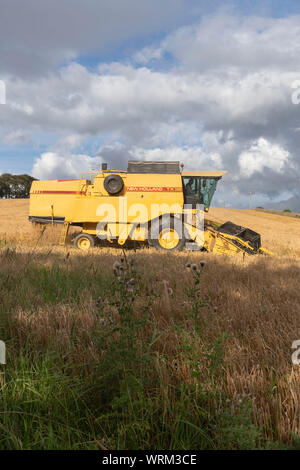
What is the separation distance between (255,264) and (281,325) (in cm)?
334

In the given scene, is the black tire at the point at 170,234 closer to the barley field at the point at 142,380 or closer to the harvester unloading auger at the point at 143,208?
the harvester unloading auger at the point at 143,208

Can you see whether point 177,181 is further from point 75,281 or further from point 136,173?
point 75,281

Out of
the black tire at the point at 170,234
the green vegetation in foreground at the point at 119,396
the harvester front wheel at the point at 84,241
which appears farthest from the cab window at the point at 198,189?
the green vegetation in foreground at the point at 119,396

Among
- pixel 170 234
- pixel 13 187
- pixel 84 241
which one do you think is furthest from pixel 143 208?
pixel 13 187

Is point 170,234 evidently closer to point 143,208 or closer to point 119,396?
point 143,208

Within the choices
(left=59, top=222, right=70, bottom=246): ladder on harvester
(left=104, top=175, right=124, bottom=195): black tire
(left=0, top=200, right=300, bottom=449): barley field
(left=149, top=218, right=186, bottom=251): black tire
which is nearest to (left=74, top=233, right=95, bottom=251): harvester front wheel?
(left=59, top=222, right=70, bottom=246): ladder on harvester

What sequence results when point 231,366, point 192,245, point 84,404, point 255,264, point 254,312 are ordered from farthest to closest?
point 192,245, point 255,264, point 254,312, point 231,366, point 84,404

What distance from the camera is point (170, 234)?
1041 cm

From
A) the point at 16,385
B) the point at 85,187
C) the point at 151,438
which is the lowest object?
the point at 151,438

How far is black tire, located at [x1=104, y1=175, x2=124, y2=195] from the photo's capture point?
36.0ft

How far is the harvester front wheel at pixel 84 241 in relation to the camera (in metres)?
11.0

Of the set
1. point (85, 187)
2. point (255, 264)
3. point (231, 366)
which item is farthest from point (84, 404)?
point (85, 187)

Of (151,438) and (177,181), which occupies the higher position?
(177,181)
